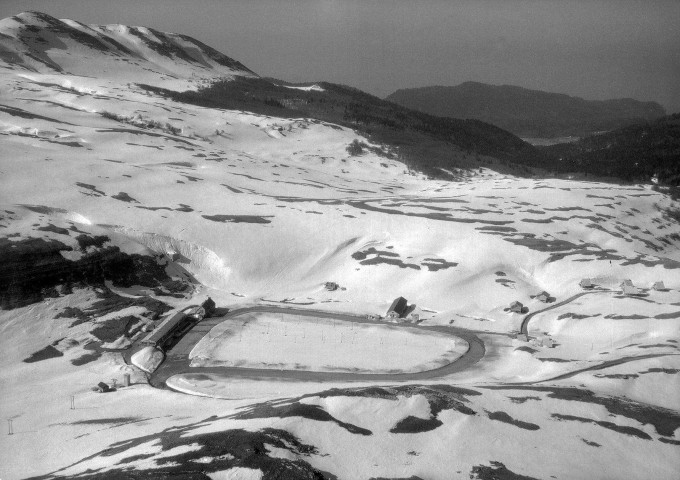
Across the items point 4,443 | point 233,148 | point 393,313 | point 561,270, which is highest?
point 233,148

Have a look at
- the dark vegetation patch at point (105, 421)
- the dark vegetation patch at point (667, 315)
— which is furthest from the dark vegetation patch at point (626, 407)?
the dark vegetation patch at point (105, 421)

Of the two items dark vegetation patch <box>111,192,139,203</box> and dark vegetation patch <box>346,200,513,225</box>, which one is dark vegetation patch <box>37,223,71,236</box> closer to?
dark vegetation patch <box>111,192,139,203</box>

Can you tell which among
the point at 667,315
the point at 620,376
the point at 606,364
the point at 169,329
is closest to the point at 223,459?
the point at 620,376

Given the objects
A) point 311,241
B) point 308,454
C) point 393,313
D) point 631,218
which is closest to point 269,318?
point 393,313

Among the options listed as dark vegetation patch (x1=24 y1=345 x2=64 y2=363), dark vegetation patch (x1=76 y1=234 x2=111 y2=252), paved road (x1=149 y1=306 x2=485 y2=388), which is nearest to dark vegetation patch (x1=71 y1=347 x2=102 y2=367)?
dark vegetation patch (x1=24 y1=345 x2=64 y2=363)

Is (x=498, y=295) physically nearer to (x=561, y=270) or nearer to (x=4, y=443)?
(x=561, y=270)

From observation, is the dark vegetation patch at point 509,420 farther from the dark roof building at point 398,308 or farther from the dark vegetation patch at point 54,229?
the dark vegetation patch at point 54,229
